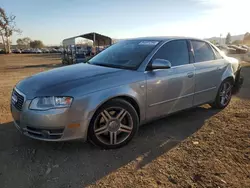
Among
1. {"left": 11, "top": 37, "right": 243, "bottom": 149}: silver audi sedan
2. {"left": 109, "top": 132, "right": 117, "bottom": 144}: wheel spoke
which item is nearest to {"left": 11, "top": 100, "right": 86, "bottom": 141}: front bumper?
{"left": 11, "top": 37, "right": 243, "bottom": 149}: silver audi sedan

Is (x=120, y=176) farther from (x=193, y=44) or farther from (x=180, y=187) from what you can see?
(x=193, y=44)

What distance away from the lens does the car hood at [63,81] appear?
267 centimetres

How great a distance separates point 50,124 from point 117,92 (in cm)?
92

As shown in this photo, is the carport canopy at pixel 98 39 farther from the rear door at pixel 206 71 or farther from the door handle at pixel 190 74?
the door handle at pixel 190 74

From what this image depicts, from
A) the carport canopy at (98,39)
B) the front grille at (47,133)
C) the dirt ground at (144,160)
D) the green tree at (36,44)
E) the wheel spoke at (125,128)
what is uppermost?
the green tree at (36,44)

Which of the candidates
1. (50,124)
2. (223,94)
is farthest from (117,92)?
(223,94)

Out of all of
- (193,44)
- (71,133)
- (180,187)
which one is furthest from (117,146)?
(193,44)

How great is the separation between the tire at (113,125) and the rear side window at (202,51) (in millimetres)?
1827

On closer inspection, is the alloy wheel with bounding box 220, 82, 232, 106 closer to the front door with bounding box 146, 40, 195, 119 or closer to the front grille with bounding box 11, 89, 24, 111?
the front door with bounding box 146, 40, 195, 119

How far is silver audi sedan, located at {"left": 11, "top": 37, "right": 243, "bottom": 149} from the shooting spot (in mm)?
2615

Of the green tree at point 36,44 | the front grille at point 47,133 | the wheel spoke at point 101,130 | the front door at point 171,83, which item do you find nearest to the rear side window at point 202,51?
the front door at point 171,83

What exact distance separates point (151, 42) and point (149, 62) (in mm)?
549

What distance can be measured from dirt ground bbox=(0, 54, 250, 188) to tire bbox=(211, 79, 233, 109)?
0.83m

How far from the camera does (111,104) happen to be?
112 inches
